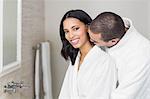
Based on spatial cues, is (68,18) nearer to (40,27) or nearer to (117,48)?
(117,48)

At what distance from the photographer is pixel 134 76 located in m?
1.32

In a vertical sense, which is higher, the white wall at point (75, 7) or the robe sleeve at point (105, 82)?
the white wall at point (75, 7)

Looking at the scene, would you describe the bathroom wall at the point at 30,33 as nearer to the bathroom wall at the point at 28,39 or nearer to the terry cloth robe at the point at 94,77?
the bathroom wall at the point at 28,39

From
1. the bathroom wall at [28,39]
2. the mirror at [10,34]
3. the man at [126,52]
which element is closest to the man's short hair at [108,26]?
the man at [126,52]

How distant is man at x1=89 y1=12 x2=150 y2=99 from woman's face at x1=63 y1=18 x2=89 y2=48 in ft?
0.64

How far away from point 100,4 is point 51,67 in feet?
2.68

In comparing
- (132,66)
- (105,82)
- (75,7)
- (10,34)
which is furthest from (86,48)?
(75,7)

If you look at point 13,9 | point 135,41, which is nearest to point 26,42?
point 13,9

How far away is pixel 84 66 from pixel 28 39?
738mm

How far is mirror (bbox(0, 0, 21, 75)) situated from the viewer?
5.10ft

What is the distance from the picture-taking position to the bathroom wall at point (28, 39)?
75.5 inches

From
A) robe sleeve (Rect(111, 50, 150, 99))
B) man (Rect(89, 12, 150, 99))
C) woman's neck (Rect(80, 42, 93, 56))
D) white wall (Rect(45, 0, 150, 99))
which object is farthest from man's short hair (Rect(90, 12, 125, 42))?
white wall (Rect(45, 0, 150, 99))

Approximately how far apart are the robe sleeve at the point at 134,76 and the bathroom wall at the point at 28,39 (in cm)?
80

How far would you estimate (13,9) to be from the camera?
175 centimetres
